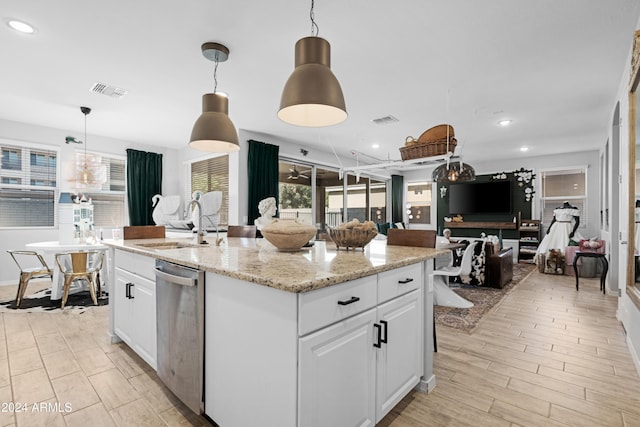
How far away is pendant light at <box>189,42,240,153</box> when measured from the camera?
244cm

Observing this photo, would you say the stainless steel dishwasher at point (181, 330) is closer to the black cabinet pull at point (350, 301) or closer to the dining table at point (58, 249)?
the black cabinet pull at point (350, 301)

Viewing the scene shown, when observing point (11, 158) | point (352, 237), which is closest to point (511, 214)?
point (352, 237)

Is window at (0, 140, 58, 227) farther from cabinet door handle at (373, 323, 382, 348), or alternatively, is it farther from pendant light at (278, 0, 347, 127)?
cabinet door handle at (373, 323, 382, 348)

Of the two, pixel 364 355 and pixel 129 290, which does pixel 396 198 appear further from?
pixel 364 355

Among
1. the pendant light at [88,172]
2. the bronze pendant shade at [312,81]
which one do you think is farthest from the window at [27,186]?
the bronze pendant shade at [312,81]

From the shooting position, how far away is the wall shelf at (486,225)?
7641 millimetres

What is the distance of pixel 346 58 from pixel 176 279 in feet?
7.73

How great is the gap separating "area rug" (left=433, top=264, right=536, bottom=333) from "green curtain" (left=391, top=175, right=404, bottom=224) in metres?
4.31

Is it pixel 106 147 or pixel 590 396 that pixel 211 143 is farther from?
pixel 106 147

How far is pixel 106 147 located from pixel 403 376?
20.6ft

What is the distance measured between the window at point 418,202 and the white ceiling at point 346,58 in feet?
14.8

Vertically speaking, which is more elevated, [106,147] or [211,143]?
[106,147]

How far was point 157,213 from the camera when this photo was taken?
5.92 metres

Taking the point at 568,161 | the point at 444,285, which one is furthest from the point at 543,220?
the point at 444,285
